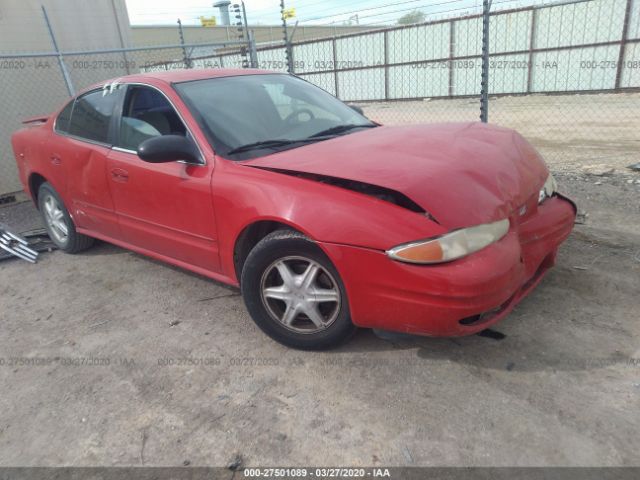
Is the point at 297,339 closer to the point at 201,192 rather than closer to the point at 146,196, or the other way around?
the point at 201,192

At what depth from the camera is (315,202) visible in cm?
256

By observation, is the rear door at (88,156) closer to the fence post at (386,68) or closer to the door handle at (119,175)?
the door handle at (119,175)

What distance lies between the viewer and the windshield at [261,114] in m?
3.15

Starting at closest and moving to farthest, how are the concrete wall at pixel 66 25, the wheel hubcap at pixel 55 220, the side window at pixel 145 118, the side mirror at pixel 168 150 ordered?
the side mirror at pixel 168 150 < the side window at pixel 145 118 < the wheel hubcap at pixel 55 220 < the concrete wall at pixel 66 25

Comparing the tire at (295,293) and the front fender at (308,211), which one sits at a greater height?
the front fender at (308,211)

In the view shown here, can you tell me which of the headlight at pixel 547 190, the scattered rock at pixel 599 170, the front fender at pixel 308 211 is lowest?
the scattered rock at pixel 599 170

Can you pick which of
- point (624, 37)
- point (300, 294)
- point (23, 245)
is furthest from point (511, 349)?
point (624, 37)

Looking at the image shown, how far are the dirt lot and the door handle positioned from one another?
924 millimetres

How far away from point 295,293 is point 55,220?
3251 mm

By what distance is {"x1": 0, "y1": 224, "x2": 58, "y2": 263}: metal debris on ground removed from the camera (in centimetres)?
488

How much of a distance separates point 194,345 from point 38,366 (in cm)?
95

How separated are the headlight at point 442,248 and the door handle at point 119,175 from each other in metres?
2.20

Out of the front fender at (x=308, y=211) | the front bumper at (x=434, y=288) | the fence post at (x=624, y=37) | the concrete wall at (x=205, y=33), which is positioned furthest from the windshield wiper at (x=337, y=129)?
the concrete wall at (x=205, y=33)

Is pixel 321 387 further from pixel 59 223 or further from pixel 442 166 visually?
pixel 59 223
